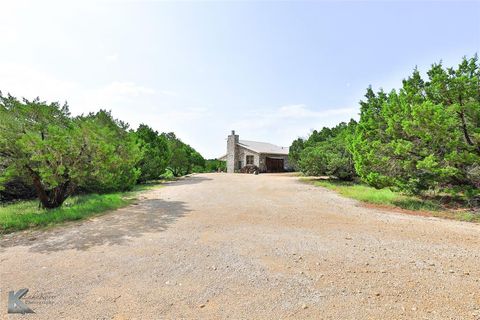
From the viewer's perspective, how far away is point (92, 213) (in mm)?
8133

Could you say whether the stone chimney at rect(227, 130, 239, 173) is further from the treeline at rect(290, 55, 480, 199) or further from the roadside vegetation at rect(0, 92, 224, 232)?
the roadside vegetation at rect(0, 92, 224, 232)

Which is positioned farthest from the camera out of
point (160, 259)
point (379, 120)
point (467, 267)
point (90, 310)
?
point (379, 120)

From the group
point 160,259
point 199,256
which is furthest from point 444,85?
point 160,259

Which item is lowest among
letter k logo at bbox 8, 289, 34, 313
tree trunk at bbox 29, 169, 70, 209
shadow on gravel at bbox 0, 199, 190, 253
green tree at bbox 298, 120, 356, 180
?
letter k logo at bbox 8, 289, 34, 313

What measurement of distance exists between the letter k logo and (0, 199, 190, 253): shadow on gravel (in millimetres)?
1722

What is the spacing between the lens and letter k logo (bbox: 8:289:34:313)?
113 inches

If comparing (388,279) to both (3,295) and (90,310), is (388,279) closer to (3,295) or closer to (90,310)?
(90,310)

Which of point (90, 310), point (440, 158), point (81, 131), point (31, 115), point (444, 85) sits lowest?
point (90, 310)

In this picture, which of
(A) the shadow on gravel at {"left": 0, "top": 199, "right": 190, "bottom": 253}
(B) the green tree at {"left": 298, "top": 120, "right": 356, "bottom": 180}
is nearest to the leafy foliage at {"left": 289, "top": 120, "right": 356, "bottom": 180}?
(B) the green tree at {"left": 298, "top": 120, "right": 356, "bottom": 180}

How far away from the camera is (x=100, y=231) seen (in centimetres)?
616

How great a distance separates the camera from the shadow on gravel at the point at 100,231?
5246mm

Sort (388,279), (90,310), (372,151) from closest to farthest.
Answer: (90,310) < (388,279) < (372,151)

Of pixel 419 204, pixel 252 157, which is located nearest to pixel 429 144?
pixel 419 204

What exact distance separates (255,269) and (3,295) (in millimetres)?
3483
